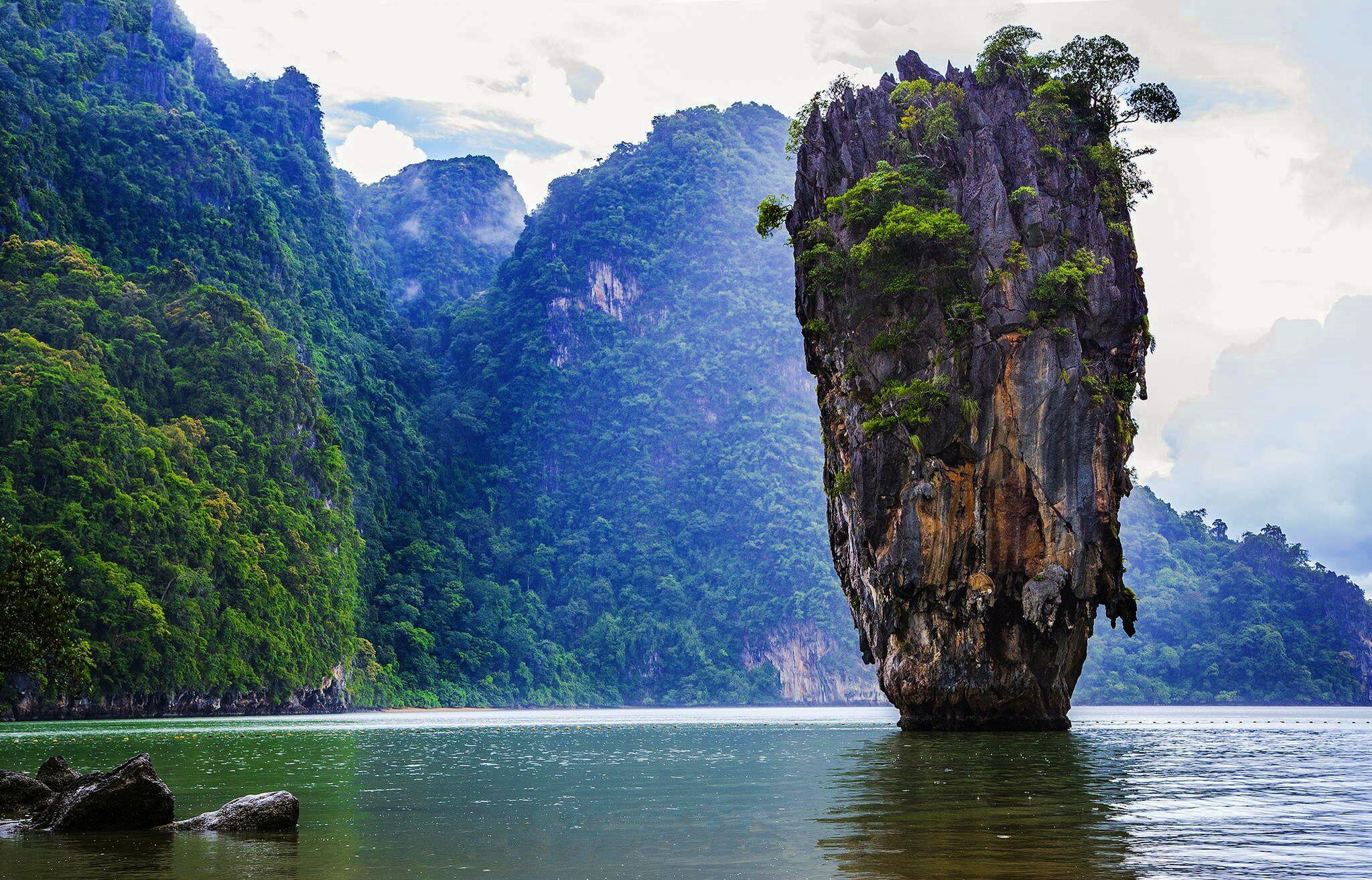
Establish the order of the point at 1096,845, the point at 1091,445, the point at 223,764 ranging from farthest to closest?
the point at 1091,445 < the point at 223,764 < the point at 1096,845

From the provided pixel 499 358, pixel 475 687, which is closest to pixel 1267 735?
pixel 475 687

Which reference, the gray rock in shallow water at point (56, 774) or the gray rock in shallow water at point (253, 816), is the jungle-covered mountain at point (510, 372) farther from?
the gray rock in shallow water at point (253, 816)

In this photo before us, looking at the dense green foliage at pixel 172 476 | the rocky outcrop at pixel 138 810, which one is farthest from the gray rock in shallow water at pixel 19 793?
the dense green foliage at pixel 172 476

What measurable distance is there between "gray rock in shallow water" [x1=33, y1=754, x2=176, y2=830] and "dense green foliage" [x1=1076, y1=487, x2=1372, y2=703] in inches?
4431

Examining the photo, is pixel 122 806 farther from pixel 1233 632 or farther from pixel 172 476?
pixel 1233 632

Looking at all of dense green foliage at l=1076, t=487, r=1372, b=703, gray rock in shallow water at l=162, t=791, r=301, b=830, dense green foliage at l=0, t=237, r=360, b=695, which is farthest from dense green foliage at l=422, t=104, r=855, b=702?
gray rock in shallow water at l=162, t=791, r=301, b=830

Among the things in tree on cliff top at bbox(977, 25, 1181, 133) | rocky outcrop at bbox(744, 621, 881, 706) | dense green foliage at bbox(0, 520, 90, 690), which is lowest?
rocky outcrop at bbox(744, 621, 881, 706)

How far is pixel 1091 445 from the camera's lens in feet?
127

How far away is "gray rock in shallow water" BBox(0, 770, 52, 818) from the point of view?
1781cm

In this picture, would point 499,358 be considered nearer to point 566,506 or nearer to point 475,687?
point 566,506

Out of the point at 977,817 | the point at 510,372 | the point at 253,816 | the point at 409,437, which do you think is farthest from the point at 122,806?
the point at 510,372

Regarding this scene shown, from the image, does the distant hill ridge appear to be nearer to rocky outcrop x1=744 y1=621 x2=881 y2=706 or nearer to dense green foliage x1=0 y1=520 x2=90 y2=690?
rocky outcrop x1=744 y1=621 x2=881 y2=706

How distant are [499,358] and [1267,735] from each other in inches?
5263

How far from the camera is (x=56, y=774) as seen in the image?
63.1 feet
